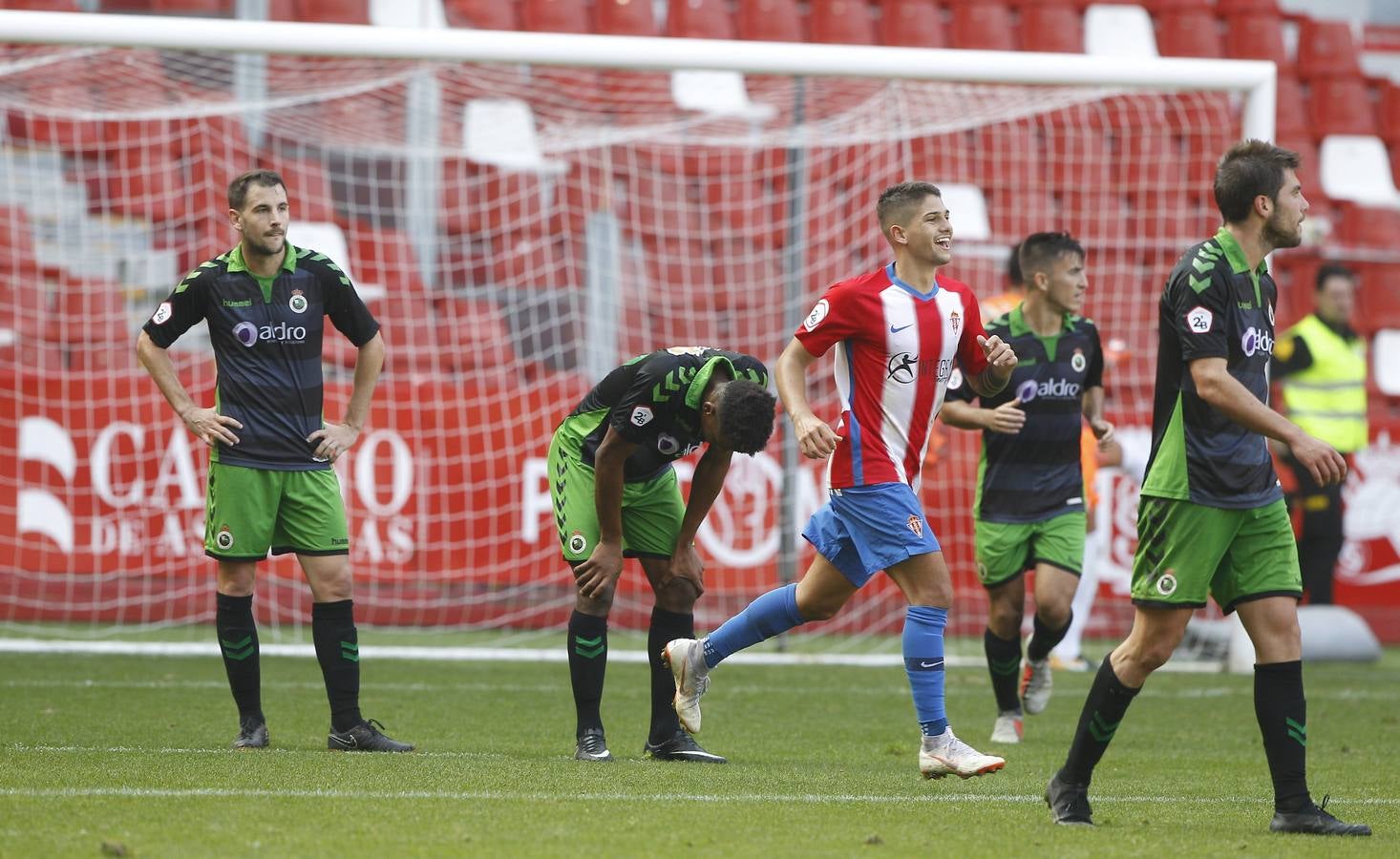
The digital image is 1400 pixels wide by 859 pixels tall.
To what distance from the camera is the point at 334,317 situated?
23.3ft

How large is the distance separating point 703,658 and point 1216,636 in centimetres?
666

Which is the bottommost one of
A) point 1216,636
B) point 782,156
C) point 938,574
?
point 1216,636

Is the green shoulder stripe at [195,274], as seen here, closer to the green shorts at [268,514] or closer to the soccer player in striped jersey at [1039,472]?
the green shorts at [268,514]

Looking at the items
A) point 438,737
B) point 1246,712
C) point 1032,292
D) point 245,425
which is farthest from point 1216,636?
point 245,425

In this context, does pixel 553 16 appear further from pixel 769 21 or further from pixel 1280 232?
pixel 1280 232

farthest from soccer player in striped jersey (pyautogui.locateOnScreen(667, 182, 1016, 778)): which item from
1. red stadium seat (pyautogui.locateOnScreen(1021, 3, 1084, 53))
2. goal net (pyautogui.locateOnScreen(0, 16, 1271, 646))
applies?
red stadium seat (pyautogui.locateOnScreen(1021, 3, 1084, 53))

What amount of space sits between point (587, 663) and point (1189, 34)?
1248 centimetres

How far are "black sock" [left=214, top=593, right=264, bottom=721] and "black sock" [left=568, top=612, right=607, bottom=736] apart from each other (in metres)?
1.25

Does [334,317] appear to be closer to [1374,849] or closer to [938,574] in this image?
[938,574]

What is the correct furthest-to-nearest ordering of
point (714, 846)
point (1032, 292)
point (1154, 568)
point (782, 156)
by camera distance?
point (782, 156) < point (1032, 292) < point (1154, 568) < point (714, 846)

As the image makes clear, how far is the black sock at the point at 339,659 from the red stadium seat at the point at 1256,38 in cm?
1265

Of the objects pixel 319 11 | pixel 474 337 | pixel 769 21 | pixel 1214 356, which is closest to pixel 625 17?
pixel 769 21

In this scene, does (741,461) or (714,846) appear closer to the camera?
(714,846)

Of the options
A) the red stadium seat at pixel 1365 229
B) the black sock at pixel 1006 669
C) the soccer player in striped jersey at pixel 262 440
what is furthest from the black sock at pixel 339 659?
the red stadium seat at pixel 1365 229
